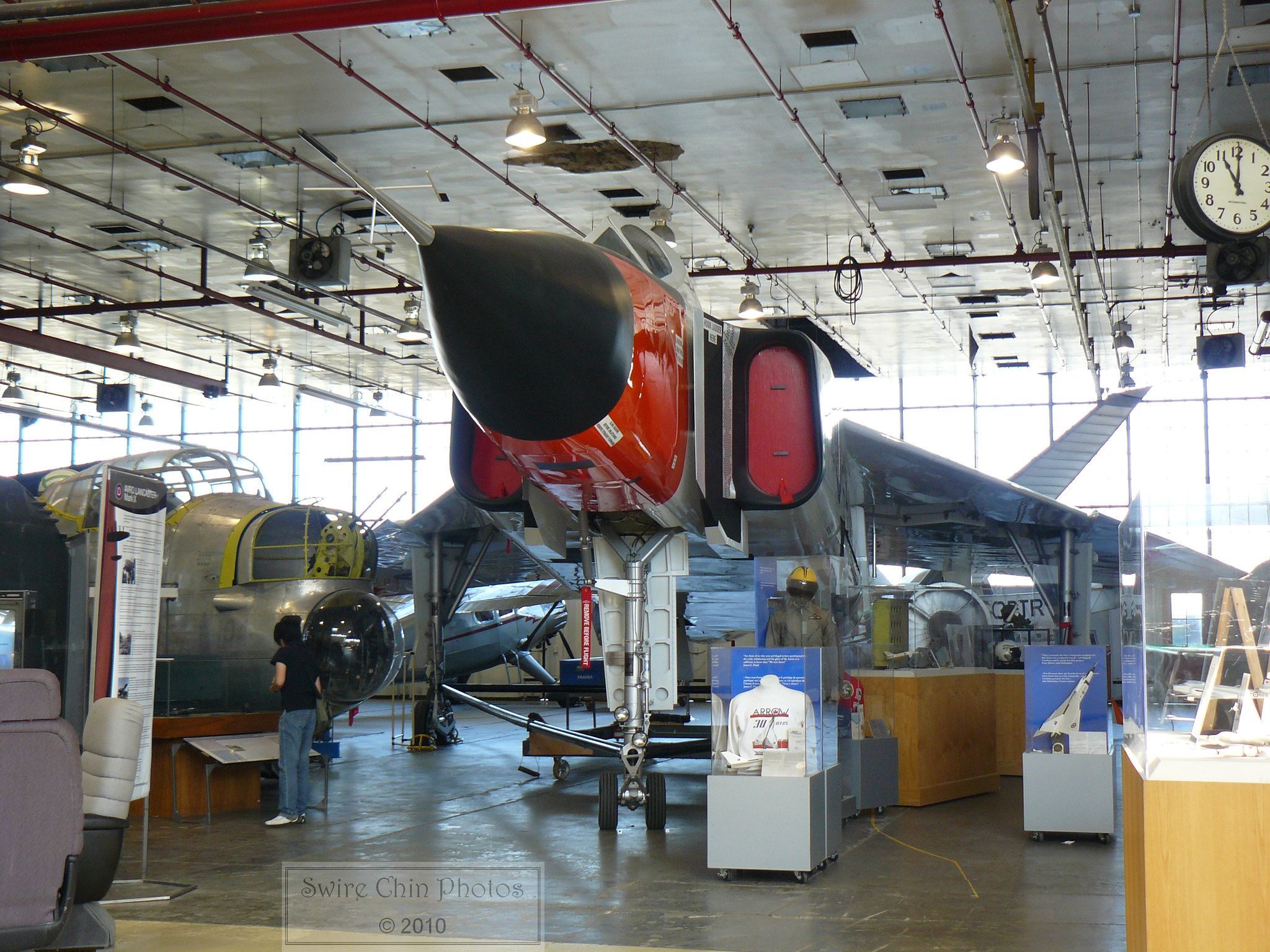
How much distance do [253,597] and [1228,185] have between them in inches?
345

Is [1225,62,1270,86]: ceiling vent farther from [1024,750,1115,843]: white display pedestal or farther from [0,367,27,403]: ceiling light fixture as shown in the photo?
[0,367,27,403]: ceiling light fixture

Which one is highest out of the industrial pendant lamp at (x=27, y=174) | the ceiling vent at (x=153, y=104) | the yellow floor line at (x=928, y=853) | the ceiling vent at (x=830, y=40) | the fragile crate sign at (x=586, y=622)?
the ceiling vent at (x=830, y=40)

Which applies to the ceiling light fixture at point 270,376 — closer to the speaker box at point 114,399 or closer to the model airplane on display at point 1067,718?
the speaker box at point 114,399

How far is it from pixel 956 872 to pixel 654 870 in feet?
5.98

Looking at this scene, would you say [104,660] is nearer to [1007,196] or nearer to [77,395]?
[1007,196]

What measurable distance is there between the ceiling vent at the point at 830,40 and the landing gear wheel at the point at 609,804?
8051 mm

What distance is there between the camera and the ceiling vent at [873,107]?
14.1 m

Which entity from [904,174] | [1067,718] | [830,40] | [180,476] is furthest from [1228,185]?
[180,476]

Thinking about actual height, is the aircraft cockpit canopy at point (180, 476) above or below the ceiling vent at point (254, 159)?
below

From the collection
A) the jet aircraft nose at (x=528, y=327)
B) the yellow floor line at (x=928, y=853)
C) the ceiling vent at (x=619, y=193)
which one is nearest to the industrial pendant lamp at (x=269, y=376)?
the ceiling vent at (x=619, y=193)

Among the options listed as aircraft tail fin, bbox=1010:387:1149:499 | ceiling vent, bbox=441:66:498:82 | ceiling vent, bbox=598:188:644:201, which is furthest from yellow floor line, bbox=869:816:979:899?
aircraft tail fin, bbox=1010:387:1149:499

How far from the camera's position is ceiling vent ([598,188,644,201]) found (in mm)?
17375

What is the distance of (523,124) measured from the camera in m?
12.1

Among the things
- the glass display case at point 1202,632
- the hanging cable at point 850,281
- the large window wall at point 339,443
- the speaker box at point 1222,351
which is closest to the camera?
the glass display case at point 1202,632
